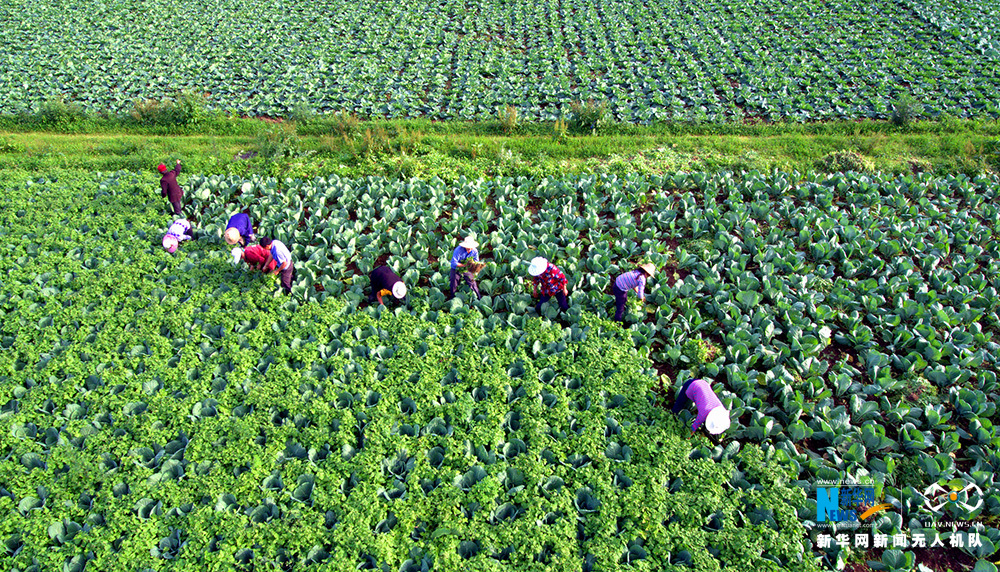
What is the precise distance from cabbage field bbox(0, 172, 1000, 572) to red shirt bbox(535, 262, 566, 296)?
2.01 feet

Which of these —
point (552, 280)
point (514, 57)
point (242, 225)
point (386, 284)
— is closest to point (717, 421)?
point (552, 280)

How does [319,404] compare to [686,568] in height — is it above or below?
above

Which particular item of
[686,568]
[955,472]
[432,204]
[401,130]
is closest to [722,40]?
[401,130]

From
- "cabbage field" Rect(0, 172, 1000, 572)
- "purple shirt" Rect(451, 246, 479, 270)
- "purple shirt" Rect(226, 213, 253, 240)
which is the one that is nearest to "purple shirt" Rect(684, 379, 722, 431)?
"cabbage field" Rect(0, 172, 1000, 572)

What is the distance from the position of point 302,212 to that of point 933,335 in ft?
44.4

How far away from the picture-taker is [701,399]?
770cm

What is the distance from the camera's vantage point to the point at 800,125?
18.5 meters

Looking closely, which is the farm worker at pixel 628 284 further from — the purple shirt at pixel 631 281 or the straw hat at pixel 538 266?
the straw hat at pixel 538 266

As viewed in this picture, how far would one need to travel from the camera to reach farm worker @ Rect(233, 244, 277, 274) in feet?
33.2

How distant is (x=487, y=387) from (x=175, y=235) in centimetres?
810

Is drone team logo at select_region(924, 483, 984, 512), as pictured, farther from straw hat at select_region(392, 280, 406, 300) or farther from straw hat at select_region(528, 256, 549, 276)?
straw hat at select_region(392, 280, 406, 300)

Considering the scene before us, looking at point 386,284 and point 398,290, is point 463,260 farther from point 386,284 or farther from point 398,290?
point 386,284

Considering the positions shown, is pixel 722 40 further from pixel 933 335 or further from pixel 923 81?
pixel 933 335

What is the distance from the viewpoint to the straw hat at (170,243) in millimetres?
11484
